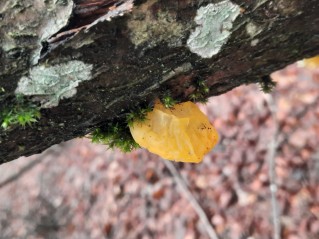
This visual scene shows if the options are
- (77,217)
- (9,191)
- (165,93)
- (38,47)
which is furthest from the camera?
(9,191)

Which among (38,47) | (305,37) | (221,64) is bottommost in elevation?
(305,37)

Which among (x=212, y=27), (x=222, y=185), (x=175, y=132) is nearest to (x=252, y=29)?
(x=212, y=27)

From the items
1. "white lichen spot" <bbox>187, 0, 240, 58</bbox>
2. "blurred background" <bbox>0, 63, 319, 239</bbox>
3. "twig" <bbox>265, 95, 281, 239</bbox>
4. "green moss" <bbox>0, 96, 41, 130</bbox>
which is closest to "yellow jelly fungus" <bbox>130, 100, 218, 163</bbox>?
"white lichen spot" <bbox>187, 0, 240, 58</bbox>

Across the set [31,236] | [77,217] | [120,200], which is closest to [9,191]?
[31,236]

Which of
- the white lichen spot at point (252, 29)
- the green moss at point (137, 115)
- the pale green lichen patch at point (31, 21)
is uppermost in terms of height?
the pale green lichen patch at point (31, 21)

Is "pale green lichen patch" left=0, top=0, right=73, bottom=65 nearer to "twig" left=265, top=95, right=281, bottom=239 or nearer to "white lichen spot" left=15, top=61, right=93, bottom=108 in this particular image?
"white lichen spot" left=15, top=61, right=93, bottom=108

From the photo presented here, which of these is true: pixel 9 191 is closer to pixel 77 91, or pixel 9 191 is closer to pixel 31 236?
pixel 31 236

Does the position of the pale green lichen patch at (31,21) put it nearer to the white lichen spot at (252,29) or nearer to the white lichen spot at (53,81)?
the white lichen spot at (53,81)

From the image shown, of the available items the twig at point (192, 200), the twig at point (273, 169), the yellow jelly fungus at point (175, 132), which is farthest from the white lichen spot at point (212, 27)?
the twig at point (192, 200)
